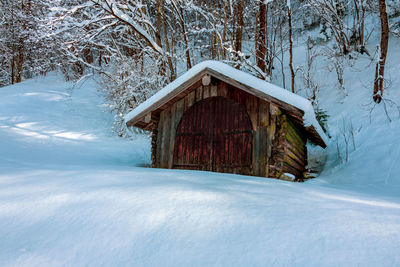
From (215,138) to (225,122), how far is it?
482mm

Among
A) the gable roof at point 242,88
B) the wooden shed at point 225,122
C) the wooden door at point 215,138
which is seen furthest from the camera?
the wooden door at point 215,138

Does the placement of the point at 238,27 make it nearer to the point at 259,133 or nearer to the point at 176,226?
the point at 259,133

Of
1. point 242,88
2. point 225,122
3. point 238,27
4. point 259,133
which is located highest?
point 238,27

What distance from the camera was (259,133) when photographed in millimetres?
6758

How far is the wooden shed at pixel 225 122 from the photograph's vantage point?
21.3 ft

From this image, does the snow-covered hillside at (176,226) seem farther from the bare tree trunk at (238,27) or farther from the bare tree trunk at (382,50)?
the bare tree trunk at (238,27)

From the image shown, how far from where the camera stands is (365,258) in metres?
1.61

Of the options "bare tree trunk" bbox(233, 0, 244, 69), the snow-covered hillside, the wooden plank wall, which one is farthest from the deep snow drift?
"bare tree trunk" bbox(233, 0, 244, 69)

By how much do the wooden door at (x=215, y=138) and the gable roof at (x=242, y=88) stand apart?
2.34ft

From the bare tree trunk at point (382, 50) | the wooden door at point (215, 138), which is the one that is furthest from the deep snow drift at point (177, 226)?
the bare tree trunk at point (382, 50)

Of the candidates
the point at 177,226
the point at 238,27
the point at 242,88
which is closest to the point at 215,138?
the point at 242,88

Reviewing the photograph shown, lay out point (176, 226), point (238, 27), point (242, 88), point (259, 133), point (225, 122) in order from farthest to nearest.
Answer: point (238, 27) < point (225, 122) < point (259, 133) < point (242, 88) < point (176, 226)

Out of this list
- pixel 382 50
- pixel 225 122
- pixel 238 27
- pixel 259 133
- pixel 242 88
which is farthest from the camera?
pixel 238 27

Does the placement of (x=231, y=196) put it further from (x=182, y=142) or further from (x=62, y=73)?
(x=62, y=73)
